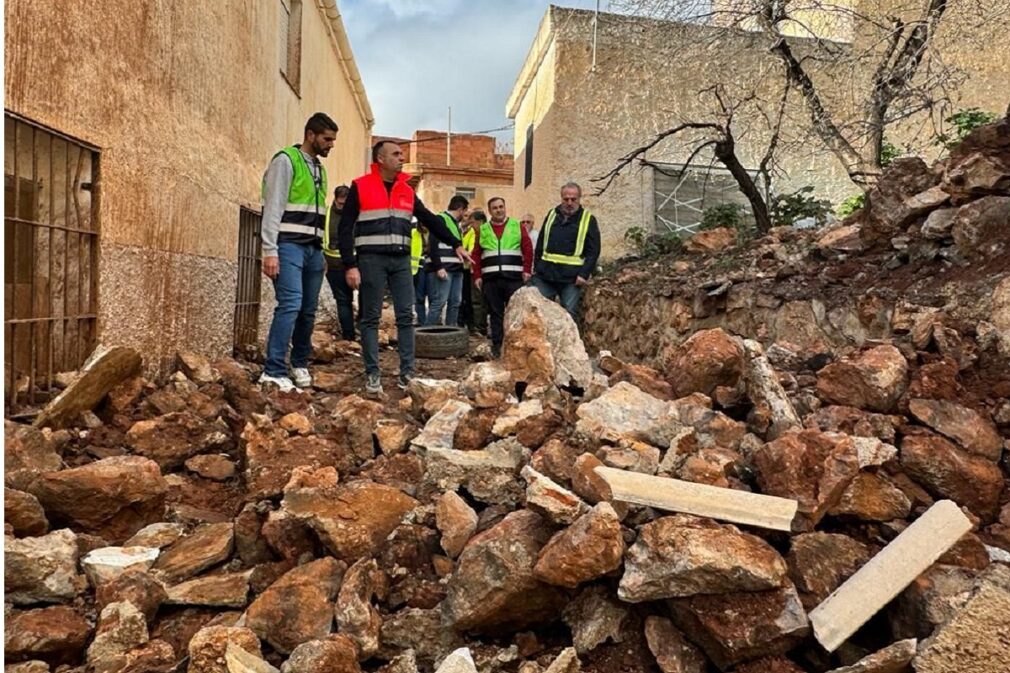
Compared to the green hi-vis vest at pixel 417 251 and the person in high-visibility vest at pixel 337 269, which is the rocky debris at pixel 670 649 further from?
the green hi-vis vest at pixel 417 251

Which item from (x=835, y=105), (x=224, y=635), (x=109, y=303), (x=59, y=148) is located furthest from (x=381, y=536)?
(x=835, y=105)

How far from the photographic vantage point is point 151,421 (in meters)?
3.52

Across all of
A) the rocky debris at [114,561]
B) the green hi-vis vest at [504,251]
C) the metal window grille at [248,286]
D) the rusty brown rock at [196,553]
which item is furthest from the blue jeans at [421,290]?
the rocky debris at [114,561]

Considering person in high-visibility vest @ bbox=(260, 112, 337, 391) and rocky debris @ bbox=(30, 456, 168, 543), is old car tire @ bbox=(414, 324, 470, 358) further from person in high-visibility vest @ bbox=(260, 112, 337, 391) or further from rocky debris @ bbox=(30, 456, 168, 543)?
rocky debris @ bbox=(30, 456, 168, 543)

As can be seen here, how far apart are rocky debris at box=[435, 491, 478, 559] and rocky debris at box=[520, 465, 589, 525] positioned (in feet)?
0.94

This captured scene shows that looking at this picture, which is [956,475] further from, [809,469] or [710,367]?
[710,367]

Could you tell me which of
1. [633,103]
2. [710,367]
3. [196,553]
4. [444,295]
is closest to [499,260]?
[444,295]

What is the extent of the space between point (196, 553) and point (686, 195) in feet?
33.1

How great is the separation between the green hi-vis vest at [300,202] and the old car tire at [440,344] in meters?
2.08

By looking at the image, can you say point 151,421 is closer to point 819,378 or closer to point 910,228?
point 819,378

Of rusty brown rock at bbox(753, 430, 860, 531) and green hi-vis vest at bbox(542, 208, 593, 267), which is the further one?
green hi-vis vest at bbox(542, 208, 593, 267)

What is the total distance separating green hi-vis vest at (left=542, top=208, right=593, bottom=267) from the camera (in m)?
5.98

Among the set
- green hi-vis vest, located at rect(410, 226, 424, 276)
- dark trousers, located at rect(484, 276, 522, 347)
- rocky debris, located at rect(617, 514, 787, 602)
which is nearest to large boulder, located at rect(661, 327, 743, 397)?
rocky debris, located at rect(617, 514, 787, 602)

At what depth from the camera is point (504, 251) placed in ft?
20.8
